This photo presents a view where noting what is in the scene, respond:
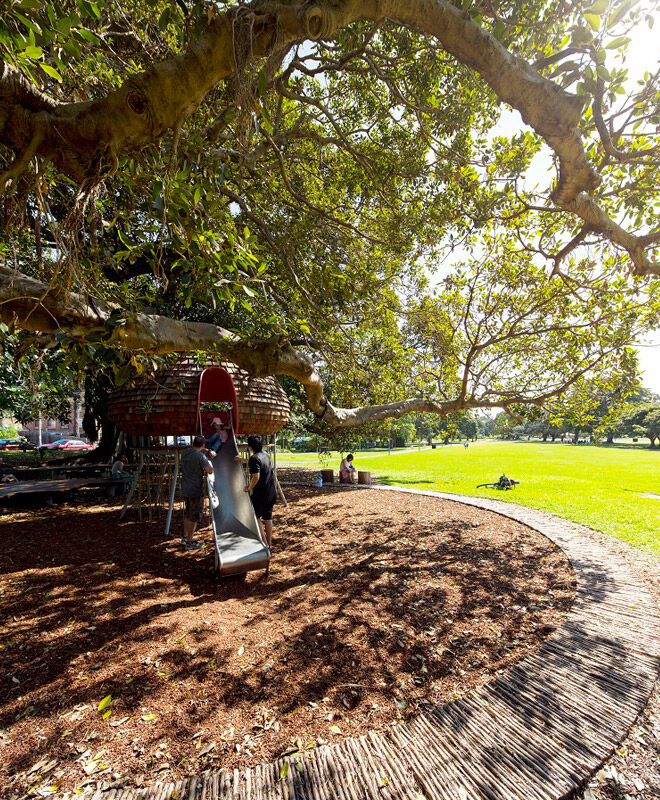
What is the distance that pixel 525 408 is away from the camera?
10.6m

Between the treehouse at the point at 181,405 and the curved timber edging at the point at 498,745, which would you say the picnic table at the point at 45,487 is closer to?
the treehouse at the point at 181,405

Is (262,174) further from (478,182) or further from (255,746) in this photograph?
(255,746)

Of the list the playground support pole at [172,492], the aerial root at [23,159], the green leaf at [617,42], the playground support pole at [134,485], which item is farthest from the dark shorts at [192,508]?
the green leaf at [617,42]

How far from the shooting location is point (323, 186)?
991 centimetres

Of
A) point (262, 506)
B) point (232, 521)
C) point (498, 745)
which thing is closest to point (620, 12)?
point (498, 745)

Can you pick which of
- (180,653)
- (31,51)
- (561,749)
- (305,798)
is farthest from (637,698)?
(31,51)

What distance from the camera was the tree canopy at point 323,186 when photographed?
3074mm

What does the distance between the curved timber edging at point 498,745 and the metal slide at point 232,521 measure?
309cm

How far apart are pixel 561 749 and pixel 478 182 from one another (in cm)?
807

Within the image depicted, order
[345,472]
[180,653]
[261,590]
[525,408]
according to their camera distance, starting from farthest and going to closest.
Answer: [345,472] < [525,408] < [261,590] < [180,653]

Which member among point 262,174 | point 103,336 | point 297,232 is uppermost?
point 262,174

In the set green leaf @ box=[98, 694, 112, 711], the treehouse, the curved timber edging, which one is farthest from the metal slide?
the curved timber edging

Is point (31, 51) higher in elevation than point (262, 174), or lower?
lower

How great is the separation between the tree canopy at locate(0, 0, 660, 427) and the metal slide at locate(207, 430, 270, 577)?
2.14 m
